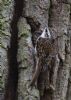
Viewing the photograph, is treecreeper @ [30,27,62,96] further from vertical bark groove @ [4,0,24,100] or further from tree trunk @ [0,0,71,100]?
vertical bark groove @ [4,0,24,100]

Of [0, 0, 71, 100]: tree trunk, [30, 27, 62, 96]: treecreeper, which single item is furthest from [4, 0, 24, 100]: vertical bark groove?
[30, 27, 62, 96]: treecreeper

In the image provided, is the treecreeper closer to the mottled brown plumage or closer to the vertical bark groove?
the mottled brown plumage

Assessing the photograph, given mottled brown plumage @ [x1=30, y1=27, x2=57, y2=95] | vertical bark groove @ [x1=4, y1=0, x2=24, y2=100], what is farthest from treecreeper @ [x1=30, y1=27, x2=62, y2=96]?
vertical bark groove @ [x1=4, y1=0, x2=24, y2=100]

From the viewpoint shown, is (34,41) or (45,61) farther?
(34,41)

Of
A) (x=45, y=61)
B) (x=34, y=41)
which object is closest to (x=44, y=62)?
(x=45, y=61)

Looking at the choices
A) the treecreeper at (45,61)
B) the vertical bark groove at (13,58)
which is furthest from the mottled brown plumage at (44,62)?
the vertical bark groove at (13,58)

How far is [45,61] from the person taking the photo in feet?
7.64

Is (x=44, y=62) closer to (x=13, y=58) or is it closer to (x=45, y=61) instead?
(x=45, y=61)

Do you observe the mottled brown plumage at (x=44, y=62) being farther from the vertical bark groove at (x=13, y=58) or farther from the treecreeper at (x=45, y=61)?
the vertical bark groove at (x=13, y=58)

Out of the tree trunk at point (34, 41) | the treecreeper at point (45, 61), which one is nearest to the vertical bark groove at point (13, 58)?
the tree trunk at point (34, 41)

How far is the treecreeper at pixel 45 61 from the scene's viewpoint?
2.31 meters

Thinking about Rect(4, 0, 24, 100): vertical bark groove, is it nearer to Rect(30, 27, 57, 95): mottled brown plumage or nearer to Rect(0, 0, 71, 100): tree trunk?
Rect(0, 0, 71, 100): tree trunk

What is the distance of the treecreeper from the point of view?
2.31m

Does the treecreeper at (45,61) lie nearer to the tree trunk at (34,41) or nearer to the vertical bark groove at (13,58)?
the tree trunk at (34,41)
